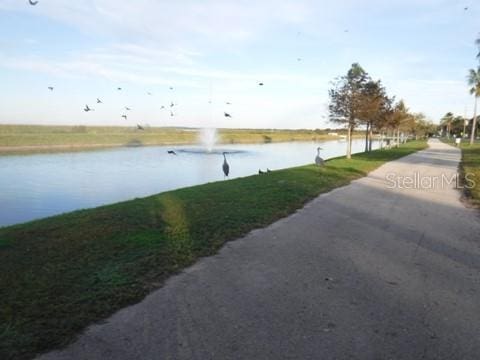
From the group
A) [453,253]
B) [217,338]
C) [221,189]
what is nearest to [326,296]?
[217,338]

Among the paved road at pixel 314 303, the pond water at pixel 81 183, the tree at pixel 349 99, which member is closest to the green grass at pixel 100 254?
the paved road at pixel 314 303

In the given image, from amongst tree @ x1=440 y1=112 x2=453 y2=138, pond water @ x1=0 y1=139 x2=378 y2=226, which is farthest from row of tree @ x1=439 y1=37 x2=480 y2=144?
pond water @ x1=0 y1=139 x2=378 y2=226

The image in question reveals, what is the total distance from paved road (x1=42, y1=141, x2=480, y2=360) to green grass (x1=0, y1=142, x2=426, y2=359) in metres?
0.29

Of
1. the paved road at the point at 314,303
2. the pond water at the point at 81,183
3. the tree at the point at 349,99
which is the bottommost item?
the pond water at the point at 81,183

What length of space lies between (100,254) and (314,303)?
9.98 ft

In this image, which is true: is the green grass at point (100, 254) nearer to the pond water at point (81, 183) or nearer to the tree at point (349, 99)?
the pond water at point (81, 183)

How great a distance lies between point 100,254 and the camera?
16.9ft

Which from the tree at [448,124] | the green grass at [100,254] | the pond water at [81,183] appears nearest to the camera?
the green grass at [100,254]

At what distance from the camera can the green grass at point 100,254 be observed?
339 cm

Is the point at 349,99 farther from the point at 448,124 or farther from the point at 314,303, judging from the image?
the point at 448,124

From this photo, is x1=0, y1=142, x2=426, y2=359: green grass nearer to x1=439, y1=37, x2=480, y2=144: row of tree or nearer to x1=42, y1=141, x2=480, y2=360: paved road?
x1=42, y1=141, x2=480, y2=360: paved road

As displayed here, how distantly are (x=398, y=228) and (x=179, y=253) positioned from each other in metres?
4.18

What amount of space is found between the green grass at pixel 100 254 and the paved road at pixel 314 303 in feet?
0.94

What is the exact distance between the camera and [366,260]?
5.12m
